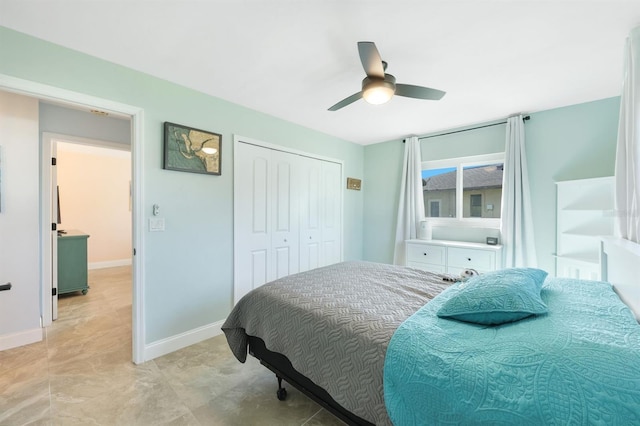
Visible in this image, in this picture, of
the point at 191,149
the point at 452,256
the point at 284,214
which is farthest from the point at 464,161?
the point at 191,149

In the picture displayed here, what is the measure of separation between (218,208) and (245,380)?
157 centimetres

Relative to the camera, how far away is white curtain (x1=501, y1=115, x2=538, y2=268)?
9.68 feet

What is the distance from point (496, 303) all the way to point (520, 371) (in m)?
0.36

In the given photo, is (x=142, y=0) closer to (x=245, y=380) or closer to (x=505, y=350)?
(x=505, y=350)

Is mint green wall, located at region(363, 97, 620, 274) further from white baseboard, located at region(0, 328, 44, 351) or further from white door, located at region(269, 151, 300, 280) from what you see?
white baseboard, located at region(0, 328, 44, 351)

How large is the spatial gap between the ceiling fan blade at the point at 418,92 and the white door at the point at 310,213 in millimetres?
1782

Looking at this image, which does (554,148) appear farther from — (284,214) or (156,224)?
(156,224)

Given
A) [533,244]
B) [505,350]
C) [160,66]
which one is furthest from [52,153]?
[533,244]

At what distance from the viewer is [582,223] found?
2652 mm

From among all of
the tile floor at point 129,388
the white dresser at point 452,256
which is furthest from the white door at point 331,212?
the tile floor at point 129,388

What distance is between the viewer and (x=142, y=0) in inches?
57.2

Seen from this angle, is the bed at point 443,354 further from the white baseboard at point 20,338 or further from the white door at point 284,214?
the white baseboard at point 20,338

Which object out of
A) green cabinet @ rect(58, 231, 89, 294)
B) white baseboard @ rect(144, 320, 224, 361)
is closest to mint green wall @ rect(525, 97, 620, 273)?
white baseboard @ rect(144, 320, 224, 361)

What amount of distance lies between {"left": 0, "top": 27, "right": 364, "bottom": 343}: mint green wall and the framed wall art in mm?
63
